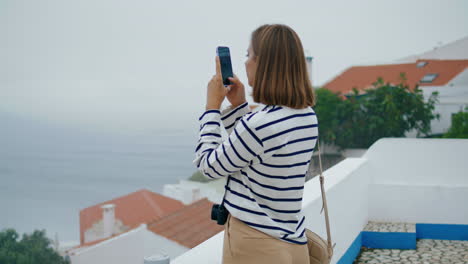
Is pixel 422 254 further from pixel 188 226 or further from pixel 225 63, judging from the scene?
pixel 188 226

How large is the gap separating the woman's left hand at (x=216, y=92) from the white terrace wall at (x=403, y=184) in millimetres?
1465

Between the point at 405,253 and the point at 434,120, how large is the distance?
19184 millimetres

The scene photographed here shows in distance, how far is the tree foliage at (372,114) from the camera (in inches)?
846

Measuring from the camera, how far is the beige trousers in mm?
825

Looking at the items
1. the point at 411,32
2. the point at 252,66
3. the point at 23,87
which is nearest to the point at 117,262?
the point at 252,66

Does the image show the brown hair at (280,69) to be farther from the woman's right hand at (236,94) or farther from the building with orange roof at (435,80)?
the building with orange roof at (435,80)

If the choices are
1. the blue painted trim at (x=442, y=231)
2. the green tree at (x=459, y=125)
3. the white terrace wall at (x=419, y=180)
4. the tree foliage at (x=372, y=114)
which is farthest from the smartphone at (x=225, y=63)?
the tree foliage at (x=372, y=114)

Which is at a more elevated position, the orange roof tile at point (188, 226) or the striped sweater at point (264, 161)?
the striped sweater at point (264, 161)

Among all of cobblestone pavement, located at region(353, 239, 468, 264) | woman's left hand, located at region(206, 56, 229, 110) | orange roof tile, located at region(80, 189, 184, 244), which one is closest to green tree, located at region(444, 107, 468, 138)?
orange roof tile, located at region(80, 189, 184, 244)

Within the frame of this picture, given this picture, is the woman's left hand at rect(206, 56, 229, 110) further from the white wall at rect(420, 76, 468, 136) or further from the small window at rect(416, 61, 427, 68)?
the small window at rect(416, 61, 427, 68)

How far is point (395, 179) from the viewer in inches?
126

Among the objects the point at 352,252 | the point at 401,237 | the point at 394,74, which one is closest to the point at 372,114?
the point at 394,74

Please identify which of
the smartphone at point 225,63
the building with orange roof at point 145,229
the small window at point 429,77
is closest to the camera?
the smartphone at point 225,63

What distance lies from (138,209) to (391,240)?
22510mm
